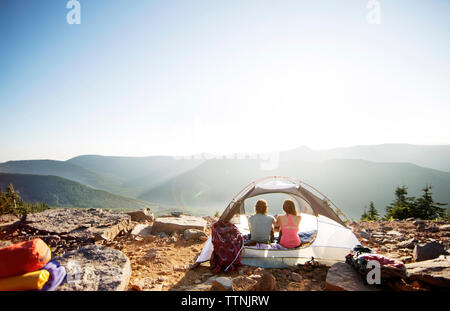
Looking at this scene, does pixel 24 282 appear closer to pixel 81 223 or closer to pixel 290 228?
pixel 81 223

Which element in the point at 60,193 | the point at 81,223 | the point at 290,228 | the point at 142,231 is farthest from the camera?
the point at 60,193

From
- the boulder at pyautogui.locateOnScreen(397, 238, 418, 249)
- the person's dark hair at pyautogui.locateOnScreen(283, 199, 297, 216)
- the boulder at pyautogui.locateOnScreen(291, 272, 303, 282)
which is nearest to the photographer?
the boulder at pyautogui.locateOnScreen(291, 272, 303, 282)

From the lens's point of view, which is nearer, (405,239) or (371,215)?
(405,239)

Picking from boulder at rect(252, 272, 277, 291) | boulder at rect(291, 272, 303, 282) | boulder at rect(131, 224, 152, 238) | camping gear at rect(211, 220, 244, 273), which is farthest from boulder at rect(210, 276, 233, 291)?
boulder at rect(131, 224, 152, 238)

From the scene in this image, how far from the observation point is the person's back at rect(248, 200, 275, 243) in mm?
5906

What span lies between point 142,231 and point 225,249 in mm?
3905

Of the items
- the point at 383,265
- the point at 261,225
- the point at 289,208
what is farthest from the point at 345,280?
the point at 261,225

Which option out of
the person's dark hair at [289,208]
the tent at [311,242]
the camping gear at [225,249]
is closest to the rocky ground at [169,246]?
the camping gear at [225,249]

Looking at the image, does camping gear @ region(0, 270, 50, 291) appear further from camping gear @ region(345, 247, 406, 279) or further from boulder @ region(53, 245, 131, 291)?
camping gear @ region(345, 247, 406, 279)

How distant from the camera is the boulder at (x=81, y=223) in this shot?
6.50 m

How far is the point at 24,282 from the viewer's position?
2926 mm

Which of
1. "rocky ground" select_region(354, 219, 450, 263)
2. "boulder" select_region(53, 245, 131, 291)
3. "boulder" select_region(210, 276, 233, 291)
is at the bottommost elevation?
"rocky ground" select_region(354, 219, 450, 263)

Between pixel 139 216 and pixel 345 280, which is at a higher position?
pixel 345 280

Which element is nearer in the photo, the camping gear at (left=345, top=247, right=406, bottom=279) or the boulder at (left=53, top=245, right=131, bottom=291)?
the boulder at (left=53, top=245, right=131, bottom=291)
